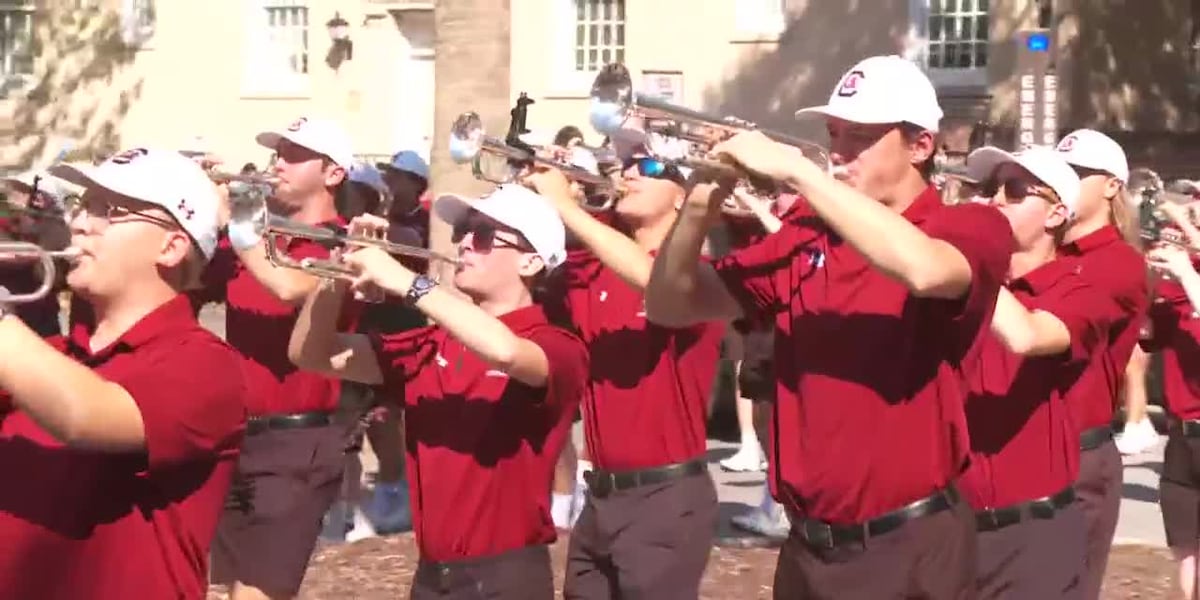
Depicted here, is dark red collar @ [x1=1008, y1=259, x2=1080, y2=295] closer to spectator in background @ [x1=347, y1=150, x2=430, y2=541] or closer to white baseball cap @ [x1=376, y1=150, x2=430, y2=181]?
spectator in background @ [x1=347, y1=150, x2=430, y2=541]

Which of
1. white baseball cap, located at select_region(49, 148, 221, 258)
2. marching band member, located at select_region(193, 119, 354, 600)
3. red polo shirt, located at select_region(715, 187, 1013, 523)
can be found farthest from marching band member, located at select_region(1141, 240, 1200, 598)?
white baseball cap, located at select_region(49, 148, 221, 258)

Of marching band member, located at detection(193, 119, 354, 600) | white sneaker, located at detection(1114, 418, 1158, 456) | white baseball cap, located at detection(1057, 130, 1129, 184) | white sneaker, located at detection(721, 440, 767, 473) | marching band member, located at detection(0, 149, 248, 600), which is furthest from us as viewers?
white sneaker, located at detection(1114, 418, 1158, 456)

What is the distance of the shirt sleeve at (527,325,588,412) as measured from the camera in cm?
557

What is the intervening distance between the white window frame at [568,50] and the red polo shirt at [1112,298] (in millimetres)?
18845

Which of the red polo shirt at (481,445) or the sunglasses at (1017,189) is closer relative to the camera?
the red polo shirt at (481,445)

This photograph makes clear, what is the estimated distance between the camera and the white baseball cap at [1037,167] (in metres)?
6.43

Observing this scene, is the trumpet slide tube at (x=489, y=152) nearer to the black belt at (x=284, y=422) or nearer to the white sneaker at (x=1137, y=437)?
the black belt at (x=284, y=422)

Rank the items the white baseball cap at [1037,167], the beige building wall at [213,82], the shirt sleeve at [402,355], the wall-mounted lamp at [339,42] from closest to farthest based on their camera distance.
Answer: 1. the shirt sleeve at [402,355]
2. the white baseball cap at [1037,167]
3. the beige building wall at [213,82]
4. the wall-mounted lamp at [339,42]

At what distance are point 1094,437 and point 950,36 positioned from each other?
17290mm

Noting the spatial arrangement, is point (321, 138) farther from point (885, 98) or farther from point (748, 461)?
point (748, 461)

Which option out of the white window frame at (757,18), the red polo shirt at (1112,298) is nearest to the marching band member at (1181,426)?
the red polo shirt at (1112,298)

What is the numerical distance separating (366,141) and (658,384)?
808 inches

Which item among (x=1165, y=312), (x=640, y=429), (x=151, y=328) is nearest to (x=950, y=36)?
(x=1165, y=312)

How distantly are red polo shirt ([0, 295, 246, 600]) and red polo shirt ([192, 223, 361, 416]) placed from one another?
3096mm
